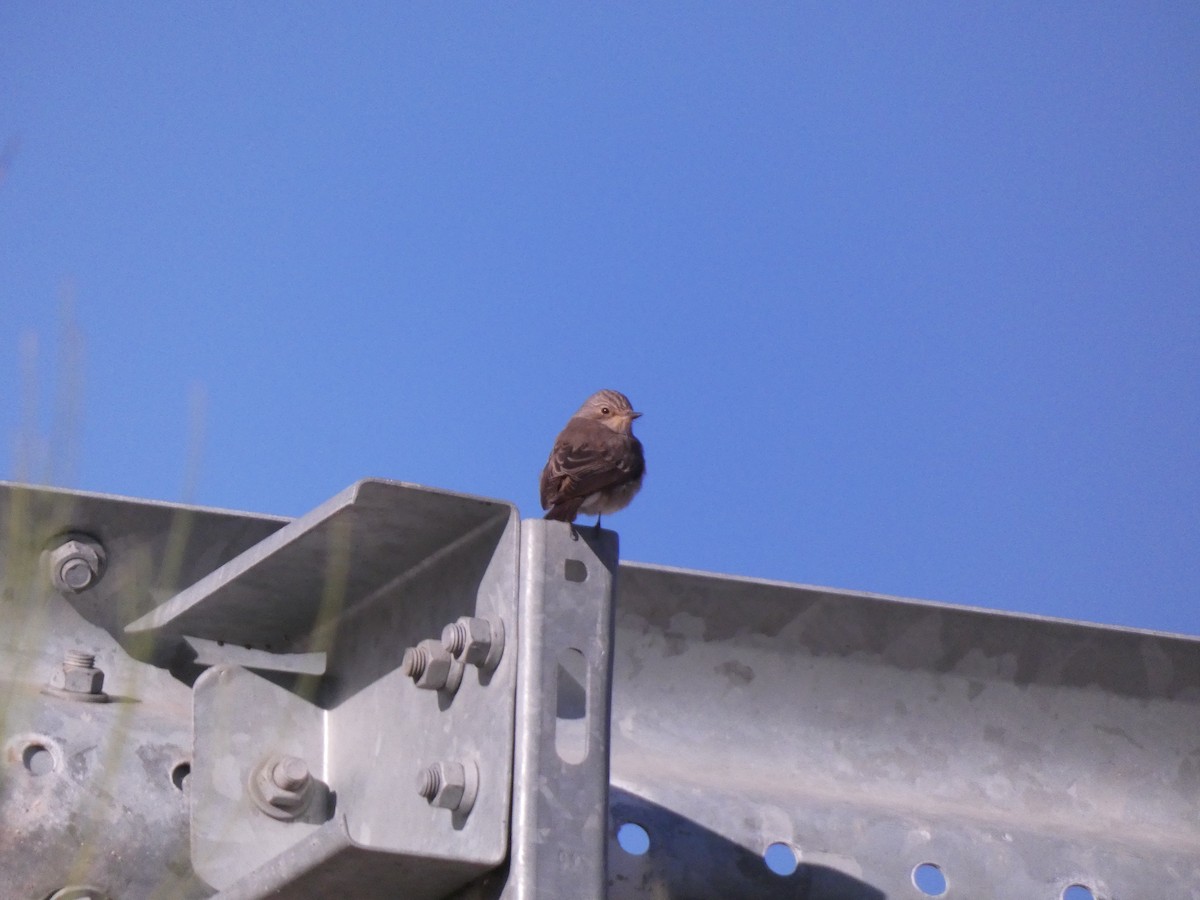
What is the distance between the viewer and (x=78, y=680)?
10.8 ft

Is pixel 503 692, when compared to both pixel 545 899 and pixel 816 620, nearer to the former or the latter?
pixel 545 899

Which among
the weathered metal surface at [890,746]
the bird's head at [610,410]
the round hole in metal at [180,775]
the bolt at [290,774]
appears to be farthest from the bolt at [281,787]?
the bird's head at [610,410]

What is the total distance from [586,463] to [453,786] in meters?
1.47

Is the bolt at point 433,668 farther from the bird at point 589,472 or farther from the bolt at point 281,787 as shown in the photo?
the bird at point 589,472

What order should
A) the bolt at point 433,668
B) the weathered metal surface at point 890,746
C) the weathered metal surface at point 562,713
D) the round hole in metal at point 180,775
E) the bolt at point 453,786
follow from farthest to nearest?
the weathered metal surface at point 890,746 → the round hole in metal at point 180,775 → the bolt at point 433,668 → the bolt at point 453,786 → the weathered metal surface at point 562,713

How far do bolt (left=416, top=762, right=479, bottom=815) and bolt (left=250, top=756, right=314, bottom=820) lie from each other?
21.3 inches

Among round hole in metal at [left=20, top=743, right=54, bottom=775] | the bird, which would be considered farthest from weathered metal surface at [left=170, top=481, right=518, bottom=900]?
the bird

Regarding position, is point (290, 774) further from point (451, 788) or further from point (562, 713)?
point (562, 713)


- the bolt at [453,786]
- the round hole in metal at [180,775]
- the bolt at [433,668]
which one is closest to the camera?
the bolt at [453,786]

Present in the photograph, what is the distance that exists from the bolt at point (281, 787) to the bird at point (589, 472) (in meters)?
1.02

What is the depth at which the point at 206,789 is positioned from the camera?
10.3 ft

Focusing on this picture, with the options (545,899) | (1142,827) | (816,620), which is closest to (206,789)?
(545,899)

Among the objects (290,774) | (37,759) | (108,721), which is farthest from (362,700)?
(37,759)

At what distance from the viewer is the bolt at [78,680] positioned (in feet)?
10.8
